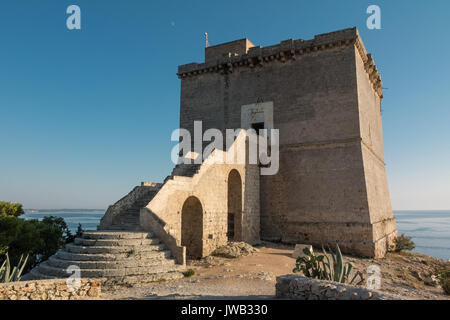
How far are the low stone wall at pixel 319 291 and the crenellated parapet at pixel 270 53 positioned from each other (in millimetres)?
12714

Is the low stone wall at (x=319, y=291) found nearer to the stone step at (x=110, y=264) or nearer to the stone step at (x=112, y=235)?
the stone step at (x=110, y=264)

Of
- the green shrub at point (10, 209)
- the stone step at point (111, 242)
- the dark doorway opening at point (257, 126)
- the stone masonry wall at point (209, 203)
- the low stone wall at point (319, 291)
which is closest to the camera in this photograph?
the low stone wall at point (319, 291)

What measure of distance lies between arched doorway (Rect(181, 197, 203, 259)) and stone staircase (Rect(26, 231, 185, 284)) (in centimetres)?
251

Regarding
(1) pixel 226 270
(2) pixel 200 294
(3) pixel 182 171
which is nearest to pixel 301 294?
(2) pixel 200 294

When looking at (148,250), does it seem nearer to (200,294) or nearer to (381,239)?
(200,294)

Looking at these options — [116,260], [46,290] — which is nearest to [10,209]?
[116,260]

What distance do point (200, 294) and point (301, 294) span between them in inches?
88.8

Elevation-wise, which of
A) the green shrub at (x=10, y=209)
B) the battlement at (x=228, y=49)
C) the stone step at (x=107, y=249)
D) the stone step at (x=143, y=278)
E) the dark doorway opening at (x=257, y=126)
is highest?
the battlement at (x=228, y=49)

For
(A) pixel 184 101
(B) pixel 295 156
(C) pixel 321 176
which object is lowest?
(C) pixel 321 176

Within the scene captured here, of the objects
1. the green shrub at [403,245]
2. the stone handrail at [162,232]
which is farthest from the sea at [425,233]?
the stone handrail at [162,232]

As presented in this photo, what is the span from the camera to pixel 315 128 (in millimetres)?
15281

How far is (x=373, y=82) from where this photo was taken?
62.7 feet

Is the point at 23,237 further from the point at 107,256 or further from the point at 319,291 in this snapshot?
the point at 319,291

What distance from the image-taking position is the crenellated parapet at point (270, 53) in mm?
15097
